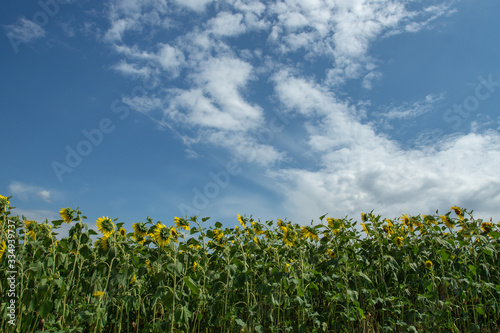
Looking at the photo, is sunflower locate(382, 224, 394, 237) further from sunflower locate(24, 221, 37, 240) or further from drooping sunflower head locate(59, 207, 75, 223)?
sunflower locate(24, 221, 37, 240)

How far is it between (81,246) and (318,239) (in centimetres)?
299

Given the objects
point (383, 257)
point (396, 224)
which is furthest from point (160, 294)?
point (396, 224)

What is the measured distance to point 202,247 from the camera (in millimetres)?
4430

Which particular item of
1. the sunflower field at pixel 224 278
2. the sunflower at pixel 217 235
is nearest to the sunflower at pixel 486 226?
the sunflower field at pixel 224 278

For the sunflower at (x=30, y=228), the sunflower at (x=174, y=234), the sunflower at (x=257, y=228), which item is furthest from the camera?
the sunflower at (x=257, y=228)

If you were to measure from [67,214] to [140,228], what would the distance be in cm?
88

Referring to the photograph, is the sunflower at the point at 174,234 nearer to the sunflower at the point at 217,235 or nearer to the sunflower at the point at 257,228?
the sunflower at the point at 217,235

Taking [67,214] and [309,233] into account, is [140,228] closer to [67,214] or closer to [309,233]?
[67,214]

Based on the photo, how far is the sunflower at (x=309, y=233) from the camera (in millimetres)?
4621

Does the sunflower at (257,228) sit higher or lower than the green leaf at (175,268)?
higher

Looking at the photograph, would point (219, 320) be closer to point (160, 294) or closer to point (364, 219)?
point (160, 294)

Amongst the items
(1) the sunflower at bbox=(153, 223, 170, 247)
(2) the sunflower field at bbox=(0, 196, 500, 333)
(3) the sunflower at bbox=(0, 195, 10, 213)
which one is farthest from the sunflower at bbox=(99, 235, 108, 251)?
(3) the sunflower at bbox=(0, 195, 10, 213)

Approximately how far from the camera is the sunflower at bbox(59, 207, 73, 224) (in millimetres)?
4101

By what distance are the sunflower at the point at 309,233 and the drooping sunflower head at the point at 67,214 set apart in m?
2.88
